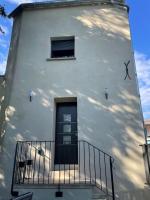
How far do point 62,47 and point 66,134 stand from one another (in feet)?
9.91

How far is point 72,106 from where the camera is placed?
664 cm

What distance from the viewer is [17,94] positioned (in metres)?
6.59

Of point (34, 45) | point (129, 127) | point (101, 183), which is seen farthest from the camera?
point (34, 45)

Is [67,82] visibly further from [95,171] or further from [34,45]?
[95,171]

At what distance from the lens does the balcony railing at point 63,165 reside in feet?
17.7

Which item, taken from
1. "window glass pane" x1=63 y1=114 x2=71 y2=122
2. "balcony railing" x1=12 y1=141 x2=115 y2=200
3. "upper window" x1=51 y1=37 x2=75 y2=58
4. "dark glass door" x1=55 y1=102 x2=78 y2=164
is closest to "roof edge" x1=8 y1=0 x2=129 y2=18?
"upper window" x1=51 y1=37 x2=75 y2=58

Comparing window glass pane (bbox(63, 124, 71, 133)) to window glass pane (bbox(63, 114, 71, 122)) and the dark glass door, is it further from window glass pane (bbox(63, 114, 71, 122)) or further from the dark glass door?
window glass pane (bbox(63, 114, 71, 122))

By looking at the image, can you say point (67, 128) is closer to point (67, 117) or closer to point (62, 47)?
point (67, 117)

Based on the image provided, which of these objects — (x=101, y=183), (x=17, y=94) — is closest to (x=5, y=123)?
(x=17, y=94)

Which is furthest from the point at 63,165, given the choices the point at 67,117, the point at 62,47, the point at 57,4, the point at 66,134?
the point at 57,4

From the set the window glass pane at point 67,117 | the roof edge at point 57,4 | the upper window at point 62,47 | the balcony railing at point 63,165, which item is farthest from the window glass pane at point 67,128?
the roof edge at point 57,4

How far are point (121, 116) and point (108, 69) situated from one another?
1526 millimetres

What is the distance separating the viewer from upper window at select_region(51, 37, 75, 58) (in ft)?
24.3

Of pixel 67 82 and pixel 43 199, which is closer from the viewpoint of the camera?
pixel 43 199
